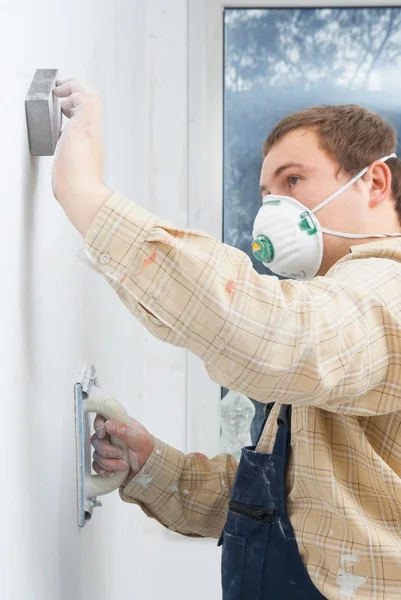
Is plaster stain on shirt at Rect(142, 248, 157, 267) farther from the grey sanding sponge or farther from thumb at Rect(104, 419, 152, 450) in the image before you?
thumb at Rect(104, 419, 152, 450)

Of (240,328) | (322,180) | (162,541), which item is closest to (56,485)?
(240,328)

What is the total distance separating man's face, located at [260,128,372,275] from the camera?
1164 mm

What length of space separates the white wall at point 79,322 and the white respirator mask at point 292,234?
0.95 ft

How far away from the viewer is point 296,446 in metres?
1.04

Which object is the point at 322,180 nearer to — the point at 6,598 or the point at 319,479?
the point at 319,479

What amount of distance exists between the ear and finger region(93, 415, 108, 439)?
0.54 metres

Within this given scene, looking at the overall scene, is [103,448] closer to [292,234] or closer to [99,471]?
[99,471]

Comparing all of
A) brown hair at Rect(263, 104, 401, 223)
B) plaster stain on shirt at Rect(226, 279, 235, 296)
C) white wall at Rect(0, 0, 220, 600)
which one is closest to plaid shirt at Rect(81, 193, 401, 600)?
plaster stain on shirt at Rect(226, 279, 235, 296)

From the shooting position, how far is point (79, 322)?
1111 millimetres

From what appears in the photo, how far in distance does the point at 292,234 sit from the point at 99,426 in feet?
1.35

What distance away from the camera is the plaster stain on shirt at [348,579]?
960 mm

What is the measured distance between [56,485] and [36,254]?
11.9 inches

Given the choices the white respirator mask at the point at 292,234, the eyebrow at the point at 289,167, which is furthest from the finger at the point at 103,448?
the eyebrow at the point at 289,167

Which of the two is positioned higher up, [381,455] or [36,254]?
[36,254]
